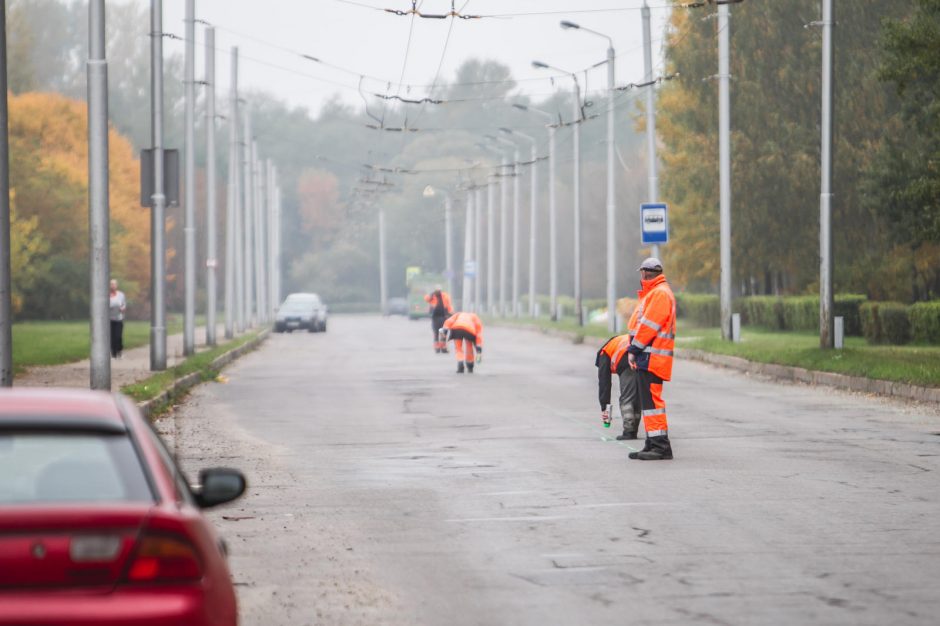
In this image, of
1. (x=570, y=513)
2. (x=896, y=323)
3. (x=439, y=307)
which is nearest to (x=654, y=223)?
(x=439, y=307)

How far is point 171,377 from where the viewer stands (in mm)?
26984

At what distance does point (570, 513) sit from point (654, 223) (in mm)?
28742

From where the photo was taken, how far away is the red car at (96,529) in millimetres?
4984

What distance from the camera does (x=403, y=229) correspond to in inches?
5679

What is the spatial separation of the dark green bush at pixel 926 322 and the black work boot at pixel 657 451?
2359 cm

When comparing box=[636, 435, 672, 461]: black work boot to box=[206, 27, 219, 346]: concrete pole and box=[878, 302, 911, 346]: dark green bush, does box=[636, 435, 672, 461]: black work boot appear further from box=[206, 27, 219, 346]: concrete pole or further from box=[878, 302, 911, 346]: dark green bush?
box=[206, 27, 219, 346]: concrete pole

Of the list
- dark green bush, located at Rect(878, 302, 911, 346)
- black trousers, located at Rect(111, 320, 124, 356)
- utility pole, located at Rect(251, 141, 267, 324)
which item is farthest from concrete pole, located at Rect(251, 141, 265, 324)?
dark green bush, located at Rect(878, 302, 911, 346)

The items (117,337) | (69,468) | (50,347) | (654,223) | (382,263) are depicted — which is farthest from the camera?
(382,263)

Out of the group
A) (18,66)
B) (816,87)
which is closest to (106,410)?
(816,87)

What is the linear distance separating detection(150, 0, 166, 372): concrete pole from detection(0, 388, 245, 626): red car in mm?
23407

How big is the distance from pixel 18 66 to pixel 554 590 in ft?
290

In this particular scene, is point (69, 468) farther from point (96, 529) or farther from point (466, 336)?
point (466, 336)

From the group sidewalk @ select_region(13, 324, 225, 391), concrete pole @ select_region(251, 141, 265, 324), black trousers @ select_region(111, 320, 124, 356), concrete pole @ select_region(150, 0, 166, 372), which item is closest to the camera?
sidewalk @ select_region(13, 324, 225, 391)

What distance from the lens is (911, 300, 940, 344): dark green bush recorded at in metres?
37.6
